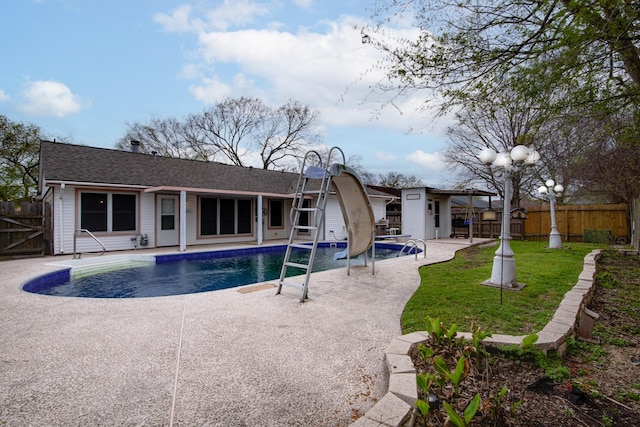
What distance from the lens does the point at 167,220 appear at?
13.5m

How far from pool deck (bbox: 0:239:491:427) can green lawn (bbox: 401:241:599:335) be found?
1.38ft

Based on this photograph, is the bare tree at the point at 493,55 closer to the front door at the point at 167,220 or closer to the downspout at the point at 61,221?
the downspout at the point at 61,221

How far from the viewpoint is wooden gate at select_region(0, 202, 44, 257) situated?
9883mm

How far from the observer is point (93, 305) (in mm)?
5090

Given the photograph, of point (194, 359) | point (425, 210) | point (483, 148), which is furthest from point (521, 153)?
point (483, 148)

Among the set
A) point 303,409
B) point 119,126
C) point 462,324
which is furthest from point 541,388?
point 119,126

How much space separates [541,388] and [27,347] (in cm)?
477

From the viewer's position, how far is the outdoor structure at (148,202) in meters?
11.0

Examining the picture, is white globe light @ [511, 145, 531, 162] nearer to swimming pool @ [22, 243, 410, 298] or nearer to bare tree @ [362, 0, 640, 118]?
bare tree @ [362, 0, 640, 118]

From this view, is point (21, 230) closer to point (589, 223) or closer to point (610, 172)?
point (610, 172)

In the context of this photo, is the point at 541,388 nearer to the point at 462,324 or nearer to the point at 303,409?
the point at 462,324

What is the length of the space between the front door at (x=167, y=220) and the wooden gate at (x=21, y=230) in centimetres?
361

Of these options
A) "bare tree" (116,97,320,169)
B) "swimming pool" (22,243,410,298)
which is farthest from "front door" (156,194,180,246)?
"bare tree" (116,97,320,169)

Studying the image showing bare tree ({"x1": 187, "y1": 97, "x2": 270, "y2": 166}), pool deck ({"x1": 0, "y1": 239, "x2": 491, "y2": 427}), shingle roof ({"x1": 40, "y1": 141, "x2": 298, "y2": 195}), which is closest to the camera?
pool deck ({"x1": 0, "y1": 239, "x2": 491, "y2": 427})
